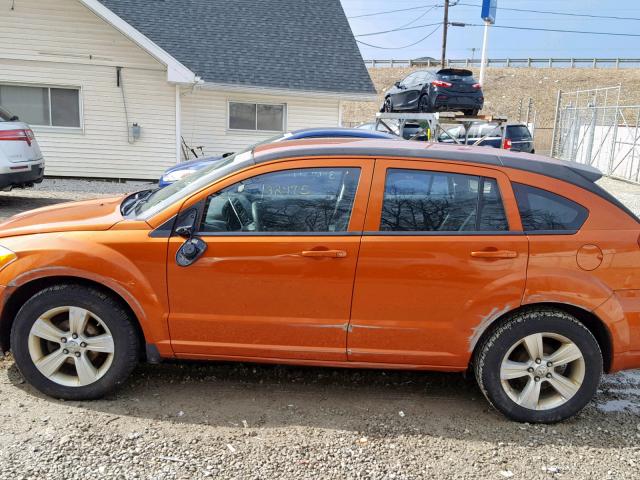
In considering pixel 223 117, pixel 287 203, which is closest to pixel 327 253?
pixel 287 203

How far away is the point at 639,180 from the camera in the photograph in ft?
56.3

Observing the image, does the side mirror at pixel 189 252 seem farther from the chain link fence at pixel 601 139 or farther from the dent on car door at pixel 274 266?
the chain link fence at pixel 601 139

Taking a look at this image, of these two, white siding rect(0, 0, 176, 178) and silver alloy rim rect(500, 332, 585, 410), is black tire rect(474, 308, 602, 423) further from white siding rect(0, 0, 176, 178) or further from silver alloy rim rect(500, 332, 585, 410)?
white siding rect(0, 0, 176, 178)

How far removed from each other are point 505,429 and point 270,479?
1.48 meters

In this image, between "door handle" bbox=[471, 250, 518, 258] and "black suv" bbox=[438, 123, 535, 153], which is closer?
"door handle" bbox=[471, 250, 518, 258]

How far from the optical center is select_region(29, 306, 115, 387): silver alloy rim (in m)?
3.32

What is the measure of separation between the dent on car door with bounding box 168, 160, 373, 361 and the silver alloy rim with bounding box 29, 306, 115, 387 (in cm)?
45

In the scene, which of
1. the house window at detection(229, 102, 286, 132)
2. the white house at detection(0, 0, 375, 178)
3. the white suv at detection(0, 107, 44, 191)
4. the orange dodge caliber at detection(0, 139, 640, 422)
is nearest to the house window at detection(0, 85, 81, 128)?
the white house at detection(0, 0, 375, 178)

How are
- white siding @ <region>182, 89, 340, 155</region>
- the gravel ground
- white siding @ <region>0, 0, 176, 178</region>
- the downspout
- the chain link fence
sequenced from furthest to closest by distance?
1. the chain link fence
2. white siding @ <region>182, 89, 340, 155</region>
3. the downspout
4. white siding @ <region>0, 0, 176, 178</region>
5. the gravel ground

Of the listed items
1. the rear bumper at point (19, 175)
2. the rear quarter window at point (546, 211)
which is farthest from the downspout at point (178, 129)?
the rear quarter window at point (546, 211)

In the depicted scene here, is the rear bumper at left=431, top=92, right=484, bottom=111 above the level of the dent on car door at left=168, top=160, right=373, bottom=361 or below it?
above

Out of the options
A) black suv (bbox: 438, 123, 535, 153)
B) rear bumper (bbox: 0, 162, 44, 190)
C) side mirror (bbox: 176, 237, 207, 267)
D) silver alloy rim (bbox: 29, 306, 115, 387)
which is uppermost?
black suv (bbox: 438, 123, 535, 153)

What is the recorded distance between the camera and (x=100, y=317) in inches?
130

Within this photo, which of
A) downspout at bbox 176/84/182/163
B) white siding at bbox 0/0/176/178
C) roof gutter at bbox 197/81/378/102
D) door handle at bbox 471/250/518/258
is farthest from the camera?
roof gutter at bbox 197/81/378/102
